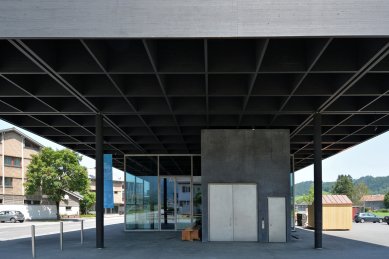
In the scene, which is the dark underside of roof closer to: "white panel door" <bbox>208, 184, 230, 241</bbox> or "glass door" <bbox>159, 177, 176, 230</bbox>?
"white panel door" <bbox>208, 184, 230, 241</bbox>

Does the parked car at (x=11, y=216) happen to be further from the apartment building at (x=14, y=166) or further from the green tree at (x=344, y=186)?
the green tree at (x=344, y=186)

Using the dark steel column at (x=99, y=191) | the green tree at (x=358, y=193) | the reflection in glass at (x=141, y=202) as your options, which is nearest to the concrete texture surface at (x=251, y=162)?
the dark steel column at (x=99, y=191)

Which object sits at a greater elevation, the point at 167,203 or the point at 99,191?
the point at 99,191

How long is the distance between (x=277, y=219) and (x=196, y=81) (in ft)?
27.6

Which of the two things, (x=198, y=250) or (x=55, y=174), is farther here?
(x=55, y=174)

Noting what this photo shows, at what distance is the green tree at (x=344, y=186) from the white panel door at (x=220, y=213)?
443ft

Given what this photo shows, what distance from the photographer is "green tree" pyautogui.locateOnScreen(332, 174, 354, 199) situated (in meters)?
153

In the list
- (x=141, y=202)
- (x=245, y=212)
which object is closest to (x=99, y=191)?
(x=245, y=212)

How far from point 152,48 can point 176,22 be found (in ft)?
7.76

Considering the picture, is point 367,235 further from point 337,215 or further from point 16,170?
point 16,170

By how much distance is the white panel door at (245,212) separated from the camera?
77.2 ft

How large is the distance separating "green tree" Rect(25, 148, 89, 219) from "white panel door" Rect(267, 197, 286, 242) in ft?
165

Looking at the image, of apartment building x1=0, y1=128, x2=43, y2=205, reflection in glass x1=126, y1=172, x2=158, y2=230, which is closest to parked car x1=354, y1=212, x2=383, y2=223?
reflection in glass x1=126, y1=172, x2=158, y2=230

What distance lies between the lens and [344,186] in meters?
156
